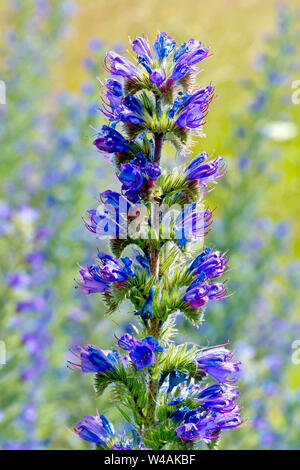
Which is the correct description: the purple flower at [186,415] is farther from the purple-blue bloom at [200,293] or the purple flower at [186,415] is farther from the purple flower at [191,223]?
the purple flower at [191,223]

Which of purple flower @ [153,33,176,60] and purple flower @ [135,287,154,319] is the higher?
purple flower @ [153,33,176,60]

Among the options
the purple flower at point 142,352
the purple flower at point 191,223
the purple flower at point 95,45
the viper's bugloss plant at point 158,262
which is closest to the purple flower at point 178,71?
the viper's bugloss plant at point 158,262

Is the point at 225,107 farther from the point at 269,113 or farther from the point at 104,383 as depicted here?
the point at 104,383

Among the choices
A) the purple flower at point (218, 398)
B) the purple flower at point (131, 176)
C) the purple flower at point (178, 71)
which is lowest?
the purple flower at point (218, 398)

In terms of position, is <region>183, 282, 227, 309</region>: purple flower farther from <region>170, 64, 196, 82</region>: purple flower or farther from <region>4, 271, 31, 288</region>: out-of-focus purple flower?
<region>4, 271, 31, 288</region>: out-of-focus purple flower

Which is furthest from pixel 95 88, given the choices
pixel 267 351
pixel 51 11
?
pixel 267 351

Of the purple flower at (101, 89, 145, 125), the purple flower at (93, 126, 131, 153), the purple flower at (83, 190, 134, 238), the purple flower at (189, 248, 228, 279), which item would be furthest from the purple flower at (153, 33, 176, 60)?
the purple flower at (189, 248, 228, 279)
